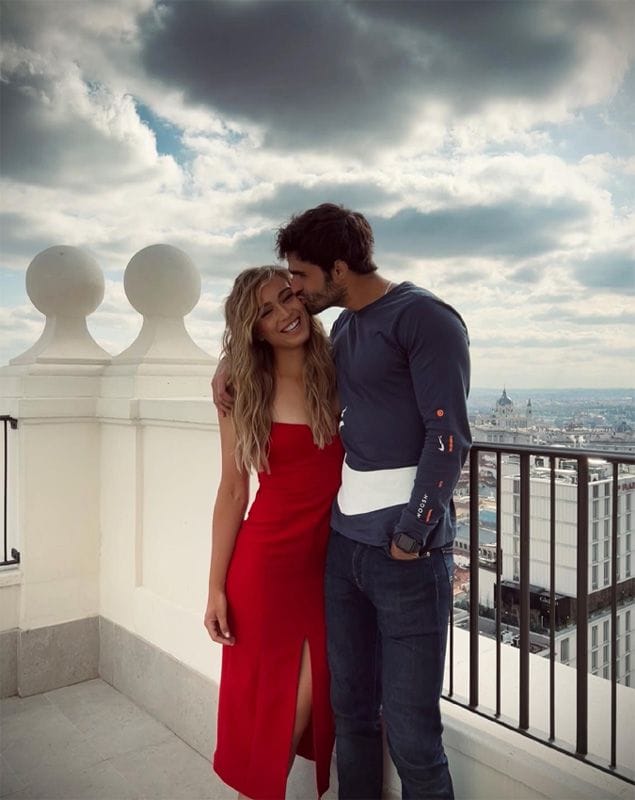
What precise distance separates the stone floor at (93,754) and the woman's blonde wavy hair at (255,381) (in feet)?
4.67

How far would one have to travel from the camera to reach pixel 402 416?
1.42 metres

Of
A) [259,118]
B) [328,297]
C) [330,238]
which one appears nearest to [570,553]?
[328,297]

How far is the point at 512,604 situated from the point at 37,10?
13.9 feet

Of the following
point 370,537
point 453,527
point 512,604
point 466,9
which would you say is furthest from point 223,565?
point 466,9

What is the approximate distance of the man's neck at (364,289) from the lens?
4.99 ft

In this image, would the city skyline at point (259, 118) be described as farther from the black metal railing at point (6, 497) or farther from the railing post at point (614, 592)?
the railing post at point (614, 592)

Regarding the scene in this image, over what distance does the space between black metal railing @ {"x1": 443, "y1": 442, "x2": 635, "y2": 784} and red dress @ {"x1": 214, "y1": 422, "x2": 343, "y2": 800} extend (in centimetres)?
46

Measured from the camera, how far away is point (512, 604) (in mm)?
1854

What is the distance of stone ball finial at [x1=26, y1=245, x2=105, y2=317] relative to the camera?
11.1ft

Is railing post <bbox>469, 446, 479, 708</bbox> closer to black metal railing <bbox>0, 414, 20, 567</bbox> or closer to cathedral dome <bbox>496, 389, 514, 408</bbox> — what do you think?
cathedral dome <bbox>496, 389, 514, 408</bbox>

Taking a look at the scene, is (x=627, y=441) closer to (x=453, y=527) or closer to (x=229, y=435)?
(x=453, y=527)

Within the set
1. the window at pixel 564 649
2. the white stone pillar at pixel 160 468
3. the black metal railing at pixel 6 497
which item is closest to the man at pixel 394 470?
the window at pixel 564 649

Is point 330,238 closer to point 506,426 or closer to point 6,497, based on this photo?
point 506,426

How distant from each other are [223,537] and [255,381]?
47cm
